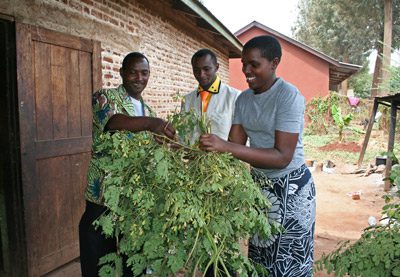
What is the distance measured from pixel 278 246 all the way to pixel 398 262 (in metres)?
0.60

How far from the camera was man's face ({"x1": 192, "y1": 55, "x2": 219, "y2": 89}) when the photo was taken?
3272mm

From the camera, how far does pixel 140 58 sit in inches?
105

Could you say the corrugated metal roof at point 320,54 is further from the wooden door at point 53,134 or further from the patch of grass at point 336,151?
the wooden door at point 53,134

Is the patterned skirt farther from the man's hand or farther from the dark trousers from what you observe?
the dark trousers

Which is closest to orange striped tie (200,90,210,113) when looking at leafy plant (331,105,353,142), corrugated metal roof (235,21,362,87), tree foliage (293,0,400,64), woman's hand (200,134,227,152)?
woman's hand (200,134,227,152)

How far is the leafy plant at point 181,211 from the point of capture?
1425mm

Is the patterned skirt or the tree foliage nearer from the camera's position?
the patterned skirt

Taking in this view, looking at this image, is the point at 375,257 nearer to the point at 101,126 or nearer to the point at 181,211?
the point at 181,211

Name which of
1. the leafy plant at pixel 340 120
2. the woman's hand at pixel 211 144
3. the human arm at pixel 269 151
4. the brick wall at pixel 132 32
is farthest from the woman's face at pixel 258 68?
the leafy plant at pixel 340 120

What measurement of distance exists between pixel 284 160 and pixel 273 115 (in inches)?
10.3

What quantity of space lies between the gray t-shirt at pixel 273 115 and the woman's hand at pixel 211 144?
374 mm

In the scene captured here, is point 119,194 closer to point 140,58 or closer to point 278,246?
point 278,246

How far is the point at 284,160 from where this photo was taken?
1.82 metres

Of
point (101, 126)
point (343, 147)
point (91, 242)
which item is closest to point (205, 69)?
point (101, 126)
